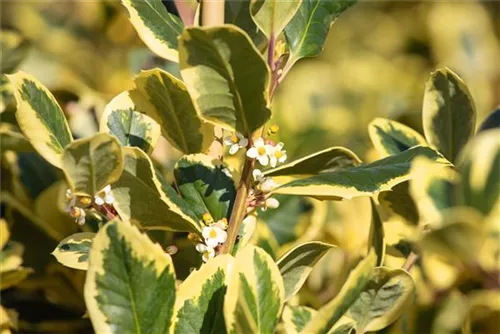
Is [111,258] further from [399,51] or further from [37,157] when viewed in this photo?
[399,51]

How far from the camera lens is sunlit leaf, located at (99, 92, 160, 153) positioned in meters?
0.80

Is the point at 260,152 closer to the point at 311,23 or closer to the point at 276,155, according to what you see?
the point at 276,155

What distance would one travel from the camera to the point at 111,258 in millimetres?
637

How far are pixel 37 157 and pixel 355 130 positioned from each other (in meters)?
0.88

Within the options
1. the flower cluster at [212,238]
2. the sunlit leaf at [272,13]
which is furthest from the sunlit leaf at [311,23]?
the flower cluster at [212,238]

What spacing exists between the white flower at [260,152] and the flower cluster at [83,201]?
0.13 meters

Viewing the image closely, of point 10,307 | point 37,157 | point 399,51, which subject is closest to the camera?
point 10,307

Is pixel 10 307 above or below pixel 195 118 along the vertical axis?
below

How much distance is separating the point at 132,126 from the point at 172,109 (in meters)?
0.06

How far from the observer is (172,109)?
0.77 metres

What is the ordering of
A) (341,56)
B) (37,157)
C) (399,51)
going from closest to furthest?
(37,157), (399,51), (341,56)

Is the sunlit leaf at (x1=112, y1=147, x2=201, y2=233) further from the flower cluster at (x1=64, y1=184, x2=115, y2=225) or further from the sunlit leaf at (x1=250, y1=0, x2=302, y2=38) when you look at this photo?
the sunlit leaf at (x1=250, y1=0, x2=302, y2=38)

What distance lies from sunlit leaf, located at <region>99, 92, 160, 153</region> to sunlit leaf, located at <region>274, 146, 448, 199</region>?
15 cm

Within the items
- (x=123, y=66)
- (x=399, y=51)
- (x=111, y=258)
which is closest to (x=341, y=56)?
(x=399, y=51)
